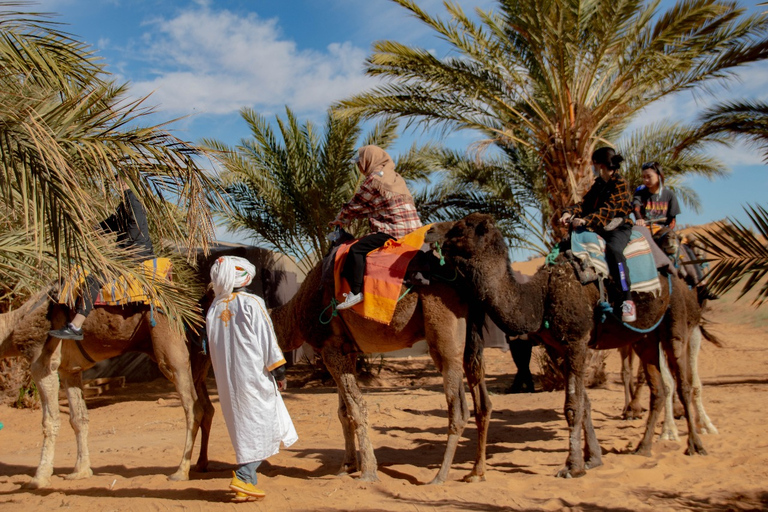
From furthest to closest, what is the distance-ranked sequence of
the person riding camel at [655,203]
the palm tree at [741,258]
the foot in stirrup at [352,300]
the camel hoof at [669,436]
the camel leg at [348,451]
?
the person riding camel at [655,203], the camel hoof at [669,436], the camel leg at [348,451], the foot in stirrup at [352,300], the palm tree at [741,258]

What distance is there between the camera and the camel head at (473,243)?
544 centimetres

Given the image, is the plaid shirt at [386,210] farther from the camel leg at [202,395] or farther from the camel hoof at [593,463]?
the camel hoof at [593,463]

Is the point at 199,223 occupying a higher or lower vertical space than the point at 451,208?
lower

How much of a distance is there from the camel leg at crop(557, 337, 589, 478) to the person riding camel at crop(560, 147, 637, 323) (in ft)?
1.80

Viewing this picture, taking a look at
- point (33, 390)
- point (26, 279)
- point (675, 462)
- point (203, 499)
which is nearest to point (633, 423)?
point (675, 462)

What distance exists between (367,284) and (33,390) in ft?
26.6

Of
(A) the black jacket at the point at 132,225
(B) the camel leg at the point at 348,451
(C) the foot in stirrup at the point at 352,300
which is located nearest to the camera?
(C) the foot in stirrup at the point at 352,300

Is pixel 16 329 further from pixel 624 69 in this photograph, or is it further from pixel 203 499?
pixel 624 69

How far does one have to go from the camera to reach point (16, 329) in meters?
6.30

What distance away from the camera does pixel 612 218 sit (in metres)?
6.14

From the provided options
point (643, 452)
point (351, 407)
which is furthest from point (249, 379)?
point (643, 452)

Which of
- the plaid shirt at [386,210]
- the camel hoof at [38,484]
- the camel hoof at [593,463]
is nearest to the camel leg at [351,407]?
the plaid shirt at [386,210]

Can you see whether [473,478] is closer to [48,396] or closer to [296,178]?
[48,396]

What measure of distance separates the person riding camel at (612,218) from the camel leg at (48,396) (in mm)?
5078
